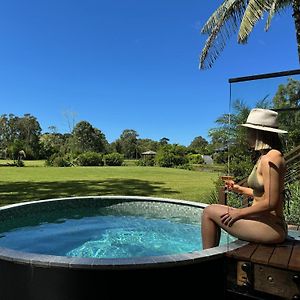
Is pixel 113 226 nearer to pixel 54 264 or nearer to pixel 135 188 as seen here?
pixel 54 264

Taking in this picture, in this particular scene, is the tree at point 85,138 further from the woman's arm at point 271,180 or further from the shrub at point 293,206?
the woman's arm at point 271,180

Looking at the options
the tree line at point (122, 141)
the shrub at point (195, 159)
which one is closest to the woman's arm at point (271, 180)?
the tree line at point (122, 141)

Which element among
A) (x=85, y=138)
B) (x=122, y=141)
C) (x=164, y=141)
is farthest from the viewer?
(x=164, y=141)

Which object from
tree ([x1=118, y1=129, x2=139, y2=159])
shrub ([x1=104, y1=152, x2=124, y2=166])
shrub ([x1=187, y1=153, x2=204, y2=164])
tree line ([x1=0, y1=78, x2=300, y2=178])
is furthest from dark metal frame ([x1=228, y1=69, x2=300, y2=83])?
tree ([x1=118, y1=129, x2=139, y2=159])

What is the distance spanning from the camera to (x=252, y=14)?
10.4 m

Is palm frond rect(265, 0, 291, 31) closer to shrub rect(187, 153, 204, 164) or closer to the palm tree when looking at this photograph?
the palm tree

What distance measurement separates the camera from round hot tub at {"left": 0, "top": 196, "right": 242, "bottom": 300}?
2.87 m

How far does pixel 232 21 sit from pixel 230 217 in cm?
982

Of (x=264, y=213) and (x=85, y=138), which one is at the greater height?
(x=85, y=138)

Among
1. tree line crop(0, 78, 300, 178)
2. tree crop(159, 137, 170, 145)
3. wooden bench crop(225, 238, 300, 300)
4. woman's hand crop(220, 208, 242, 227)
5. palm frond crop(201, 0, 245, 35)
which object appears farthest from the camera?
tree crop(159, 137, 170, 145)

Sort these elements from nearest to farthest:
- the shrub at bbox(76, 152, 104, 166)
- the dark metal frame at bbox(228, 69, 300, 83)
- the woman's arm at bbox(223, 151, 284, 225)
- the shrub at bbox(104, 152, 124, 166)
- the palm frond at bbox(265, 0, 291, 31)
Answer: the woman's arm at bbox(223, 151, 284, 225), the dark metal frame at bbox(228, 69, 300, 83), the palm frond at bbox(265, 0, 291, 31), the shrub at bbox(76, 152, 104, 166), the shrub at bbox(104, 152, 124, 166)

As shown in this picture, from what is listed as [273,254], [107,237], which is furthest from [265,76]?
[107,237]

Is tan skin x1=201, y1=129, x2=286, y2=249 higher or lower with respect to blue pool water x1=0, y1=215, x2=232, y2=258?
higher

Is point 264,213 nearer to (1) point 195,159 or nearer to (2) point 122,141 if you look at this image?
(1) point 195,159
